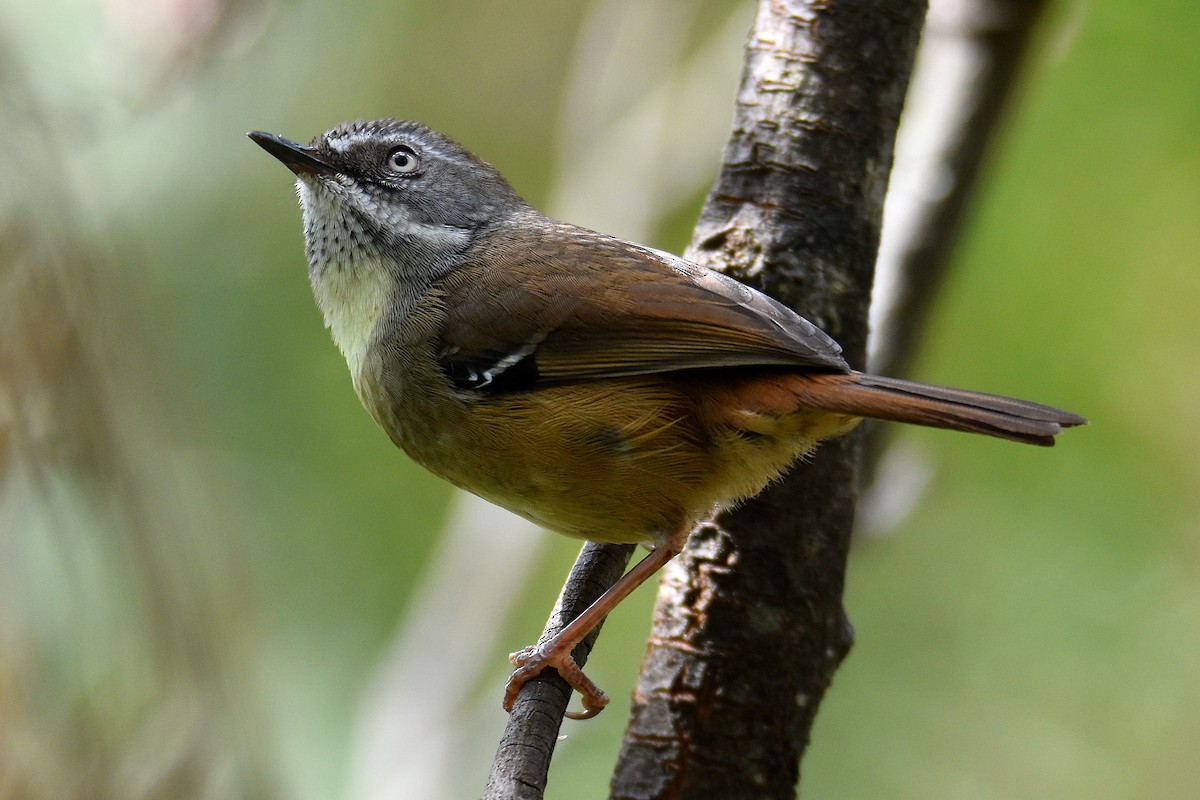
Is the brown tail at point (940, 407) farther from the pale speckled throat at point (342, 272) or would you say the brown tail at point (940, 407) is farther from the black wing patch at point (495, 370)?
the pale speckled throat at point (342, 272)

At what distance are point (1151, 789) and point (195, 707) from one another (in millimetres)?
Result: 4600

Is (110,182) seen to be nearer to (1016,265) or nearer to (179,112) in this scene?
(179,112)

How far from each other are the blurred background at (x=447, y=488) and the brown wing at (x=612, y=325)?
0.84 m

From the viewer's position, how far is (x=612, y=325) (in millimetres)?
3121

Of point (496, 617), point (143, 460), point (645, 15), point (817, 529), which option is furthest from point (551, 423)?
point (645, 15)

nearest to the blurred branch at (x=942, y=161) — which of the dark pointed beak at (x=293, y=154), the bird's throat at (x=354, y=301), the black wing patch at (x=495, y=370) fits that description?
the black wing patch at (x=495, y=370)

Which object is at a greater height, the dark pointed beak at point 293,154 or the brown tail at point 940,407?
the dark pointed beak at point 293,154

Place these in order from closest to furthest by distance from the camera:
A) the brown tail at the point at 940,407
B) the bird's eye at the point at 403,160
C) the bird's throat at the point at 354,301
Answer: the brown tail at the point at 940,407 → the bird's throat at the point at 354,301 → the bird's eye at the point at 403,160

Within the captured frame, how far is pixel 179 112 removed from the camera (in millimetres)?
5789

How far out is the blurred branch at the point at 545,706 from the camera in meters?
2.34

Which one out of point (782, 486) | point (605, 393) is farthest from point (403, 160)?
point (782, 486)

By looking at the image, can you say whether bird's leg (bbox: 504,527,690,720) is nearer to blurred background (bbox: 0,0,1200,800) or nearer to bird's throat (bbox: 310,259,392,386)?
blurred background (bbox: 0,0,1200,800)

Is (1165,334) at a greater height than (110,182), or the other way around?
(1165,334)

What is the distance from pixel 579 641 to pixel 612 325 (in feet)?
2.71
